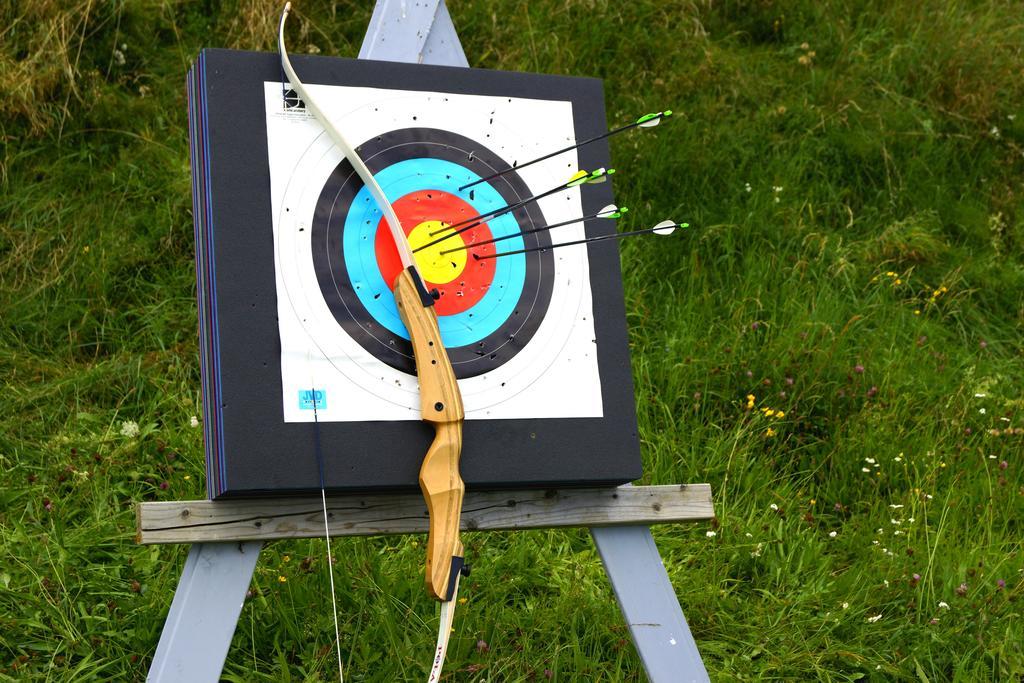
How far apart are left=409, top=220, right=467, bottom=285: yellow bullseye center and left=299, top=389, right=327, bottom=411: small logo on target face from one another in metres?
0.25

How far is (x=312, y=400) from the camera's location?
1.63 metres

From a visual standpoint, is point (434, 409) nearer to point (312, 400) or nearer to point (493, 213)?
point (312, 400)

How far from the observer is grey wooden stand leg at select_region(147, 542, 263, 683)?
1.54 m

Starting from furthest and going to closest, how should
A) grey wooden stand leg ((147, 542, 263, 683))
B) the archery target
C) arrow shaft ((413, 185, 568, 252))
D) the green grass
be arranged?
the green grass
arrow shaft ((413, 185, 568, 252))
the archery target
grey wooden stand leg ((147, 542, 263, 683))

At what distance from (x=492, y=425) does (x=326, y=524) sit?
280 mm

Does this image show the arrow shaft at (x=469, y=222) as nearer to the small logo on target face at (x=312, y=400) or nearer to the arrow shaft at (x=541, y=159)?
the arrow shaft at (x=541, y=159)

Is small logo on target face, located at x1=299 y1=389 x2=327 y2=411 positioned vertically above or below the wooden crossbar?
above

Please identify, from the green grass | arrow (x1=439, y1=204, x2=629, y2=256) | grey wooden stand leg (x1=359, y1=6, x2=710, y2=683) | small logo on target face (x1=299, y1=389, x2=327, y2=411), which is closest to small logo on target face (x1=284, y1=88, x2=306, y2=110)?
grey wooden stand leg (x1=359, y1=6, x2=710, y2=683)

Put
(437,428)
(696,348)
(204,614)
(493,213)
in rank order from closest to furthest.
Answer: (204,614), (437,428), (493,213), (696,348)

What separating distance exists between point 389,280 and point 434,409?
22cm

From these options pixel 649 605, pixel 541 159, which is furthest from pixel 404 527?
pixel 541 159

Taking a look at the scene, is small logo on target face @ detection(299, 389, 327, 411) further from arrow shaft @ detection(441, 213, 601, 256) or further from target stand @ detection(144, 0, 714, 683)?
arrow shaft @ detection(441, 213, 601, 256)

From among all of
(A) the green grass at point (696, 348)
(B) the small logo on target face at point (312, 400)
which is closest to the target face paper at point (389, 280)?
(B) the small logo on target face at point (312, 400)

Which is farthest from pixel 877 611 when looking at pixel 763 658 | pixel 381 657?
pixel 381 657
